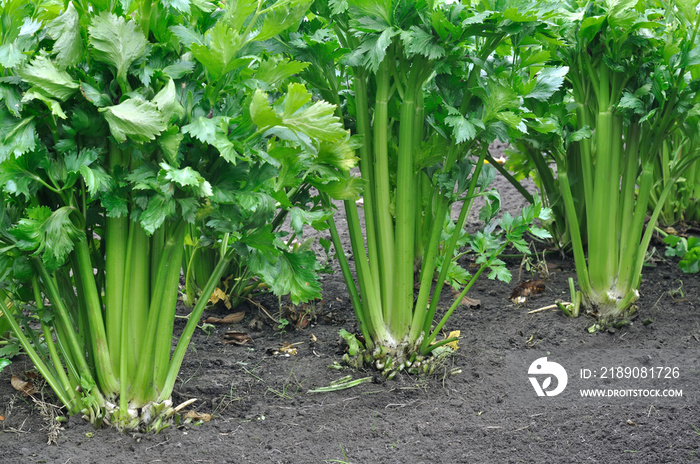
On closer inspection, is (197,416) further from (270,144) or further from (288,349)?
(270,144)

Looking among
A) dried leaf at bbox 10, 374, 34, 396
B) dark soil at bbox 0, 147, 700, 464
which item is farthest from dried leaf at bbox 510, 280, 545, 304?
dried leaf at bbox 10, 374, 34, 396

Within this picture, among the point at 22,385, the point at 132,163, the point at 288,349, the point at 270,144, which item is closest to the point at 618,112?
the point at 270,144

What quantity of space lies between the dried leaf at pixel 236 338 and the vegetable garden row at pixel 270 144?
1.27ft

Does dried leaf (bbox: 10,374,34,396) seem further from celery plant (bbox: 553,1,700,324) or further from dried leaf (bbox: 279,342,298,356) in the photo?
celery plant (bbox: 553,1,700,324)

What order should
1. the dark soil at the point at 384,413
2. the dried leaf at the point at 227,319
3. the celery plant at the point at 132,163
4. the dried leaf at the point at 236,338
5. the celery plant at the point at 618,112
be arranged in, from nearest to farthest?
the celery plant at the point at 132,163 → the dark soil at the point at 384,413 → the celery plant at the point at 618,112 → the dried leaf at the point at 236,338 → the dried leaf at the point at 227,319

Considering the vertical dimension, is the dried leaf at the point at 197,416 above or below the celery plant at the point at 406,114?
below

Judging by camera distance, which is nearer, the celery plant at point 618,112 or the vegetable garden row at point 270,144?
the vegetable garden row at point 270,144

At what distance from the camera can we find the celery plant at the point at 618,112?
2.88 metres

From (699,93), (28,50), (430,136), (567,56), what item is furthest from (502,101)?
(28,50)

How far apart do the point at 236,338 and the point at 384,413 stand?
912 millimetres

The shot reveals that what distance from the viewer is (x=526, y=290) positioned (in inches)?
141

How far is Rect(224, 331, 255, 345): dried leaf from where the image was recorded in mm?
3102

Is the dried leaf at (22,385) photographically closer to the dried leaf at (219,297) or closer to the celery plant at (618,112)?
the dried leaf at (219,297)

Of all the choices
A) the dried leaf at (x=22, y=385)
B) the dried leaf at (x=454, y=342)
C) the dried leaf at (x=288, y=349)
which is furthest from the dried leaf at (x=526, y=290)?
the dried leaf at (x=22, y=385)
